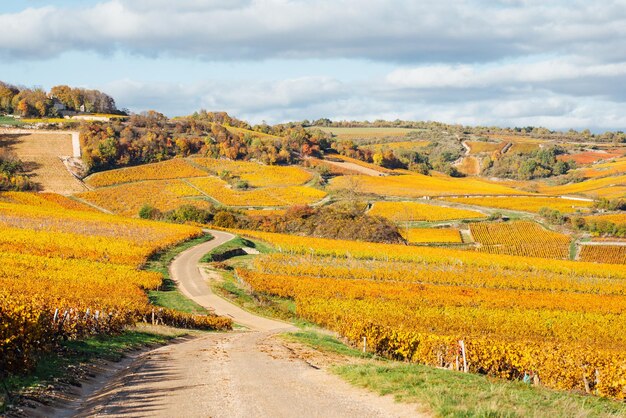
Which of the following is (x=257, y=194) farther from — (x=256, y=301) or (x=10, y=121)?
(x=256, y=301)

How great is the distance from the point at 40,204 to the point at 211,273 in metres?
50.3

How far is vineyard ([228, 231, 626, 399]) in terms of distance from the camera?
25.7 meters

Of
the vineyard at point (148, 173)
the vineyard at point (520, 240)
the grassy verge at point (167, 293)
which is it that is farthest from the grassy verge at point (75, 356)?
the vineyard at point (148, 173)

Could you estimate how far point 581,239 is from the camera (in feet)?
321

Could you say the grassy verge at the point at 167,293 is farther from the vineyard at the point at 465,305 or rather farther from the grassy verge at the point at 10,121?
the grassy verge at the point at 10,121

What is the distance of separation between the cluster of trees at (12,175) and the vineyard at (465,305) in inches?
1772

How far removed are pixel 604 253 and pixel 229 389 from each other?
3313 inches

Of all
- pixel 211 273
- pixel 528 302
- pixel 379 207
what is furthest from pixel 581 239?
pixel 211 273

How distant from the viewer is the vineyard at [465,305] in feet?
84.3

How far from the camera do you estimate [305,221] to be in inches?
3839

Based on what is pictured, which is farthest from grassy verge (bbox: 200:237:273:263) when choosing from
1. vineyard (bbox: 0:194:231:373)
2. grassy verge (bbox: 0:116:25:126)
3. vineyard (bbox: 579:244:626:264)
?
grassy verge (bbox: 0:116:25:126)

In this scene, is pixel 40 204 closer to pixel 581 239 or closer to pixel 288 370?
pixel 581 239

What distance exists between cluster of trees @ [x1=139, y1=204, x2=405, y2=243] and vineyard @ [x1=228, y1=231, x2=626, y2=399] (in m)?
11.4

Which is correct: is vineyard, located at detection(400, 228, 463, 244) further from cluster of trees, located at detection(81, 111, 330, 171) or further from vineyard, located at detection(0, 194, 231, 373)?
cluster of trees, located at detection(81, 111, 330, 171)
